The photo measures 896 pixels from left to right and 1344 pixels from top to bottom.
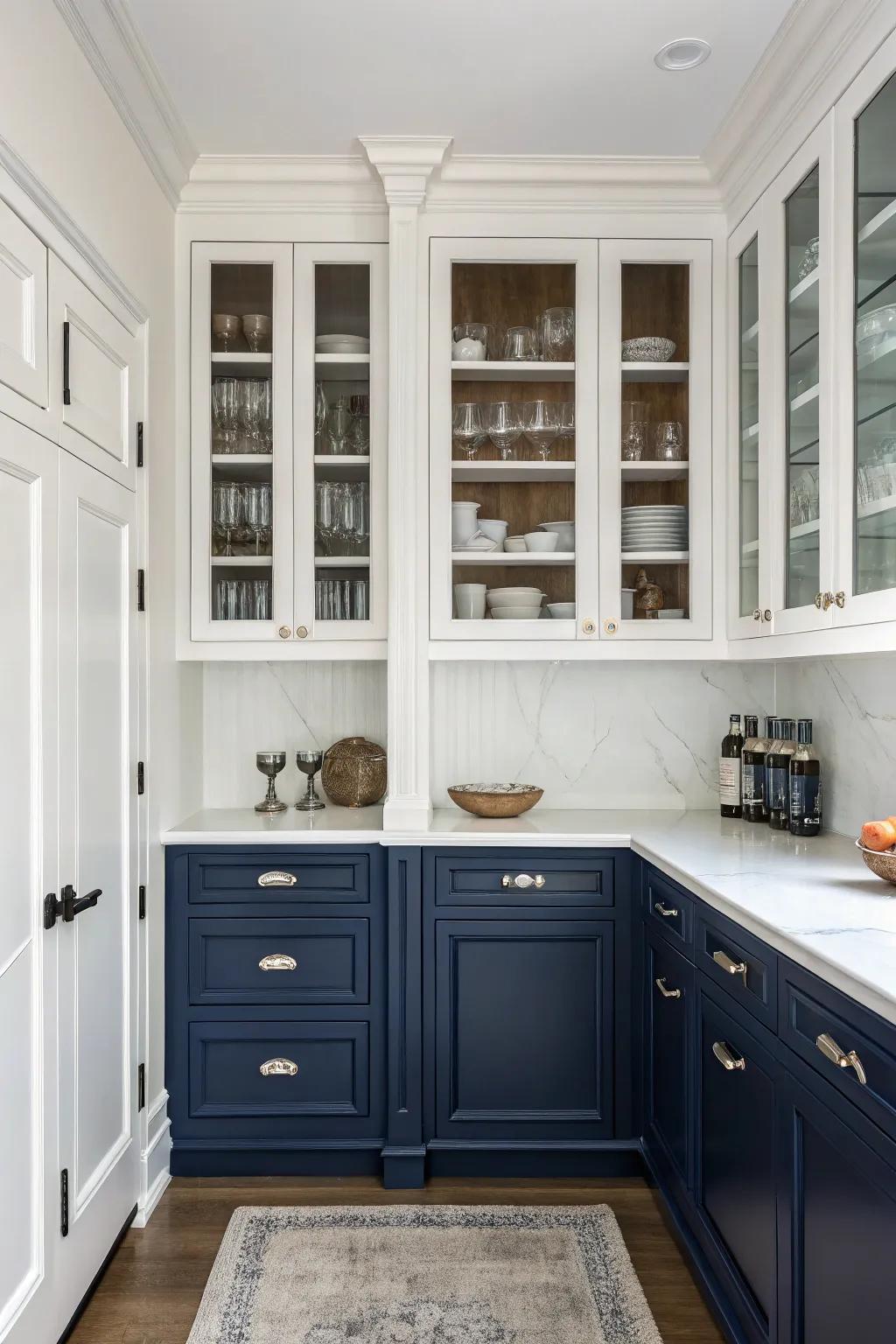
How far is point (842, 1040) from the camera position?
1.42 m

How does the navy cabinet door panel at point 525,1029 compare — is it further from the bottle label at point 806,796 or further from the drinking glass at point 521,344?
the drinking glass at point 521,344

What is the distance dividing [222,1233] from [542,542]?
2069mm

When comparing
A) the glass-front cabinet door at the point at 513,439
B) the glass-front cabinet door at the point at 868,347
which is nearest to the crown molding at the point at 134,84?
the glass-front cabinet door at the point at 513,439

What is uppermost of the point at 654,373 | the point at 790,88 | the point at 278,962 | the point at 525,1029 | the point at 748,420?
the point at 790,88

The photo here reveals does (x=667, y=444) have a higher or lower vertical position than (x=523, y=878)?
higher

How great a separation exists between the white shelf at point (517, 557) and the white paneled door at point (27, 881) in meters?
1.27

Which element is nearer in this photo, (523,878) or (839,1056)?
(839,1056)

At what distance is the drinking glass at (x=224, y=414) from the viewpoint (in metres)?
2.90

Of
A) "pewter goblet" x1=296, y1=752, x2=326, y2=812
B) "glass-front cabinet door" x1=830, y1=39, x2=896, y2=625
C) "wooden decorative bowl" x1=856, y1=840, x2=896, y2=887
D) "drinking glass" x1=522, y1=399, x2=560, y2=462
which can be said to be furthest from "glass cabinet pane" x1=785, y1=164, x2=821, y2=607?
"pewter goblet" x1=296, y1=752, x2=326, y2=812

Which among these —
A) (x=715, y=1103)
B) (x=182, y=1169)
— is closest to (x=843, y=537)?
(x=715, y=1103)

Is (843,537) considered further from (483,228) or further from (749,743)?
(483,228)

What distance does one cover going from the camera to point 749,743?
9.48ft

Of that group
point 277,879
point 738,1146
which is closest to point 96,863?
point 277,879

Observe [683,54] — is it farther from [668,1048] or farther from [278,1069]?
[278,1069]
